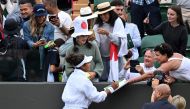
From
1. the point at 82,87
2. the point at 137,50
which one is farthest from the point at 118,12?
the point at 82,87

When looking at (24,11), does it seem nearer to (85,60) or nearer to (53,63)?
(53,63)

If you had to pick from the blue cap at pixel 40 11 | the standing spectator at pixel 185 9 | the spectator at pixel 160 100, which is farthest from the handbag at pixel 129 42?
the spectator at pixel 160 100

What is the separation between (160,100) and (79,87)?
1.43 metres

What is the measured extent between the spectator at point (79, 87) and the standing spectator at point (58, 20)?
1.31m

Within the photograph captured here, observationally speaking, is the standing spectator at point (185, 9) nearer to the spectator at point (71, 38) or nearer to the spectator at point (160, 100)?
the spectator at point (71, 38)

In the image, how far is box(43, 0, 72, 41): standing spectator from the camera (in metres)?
11.5

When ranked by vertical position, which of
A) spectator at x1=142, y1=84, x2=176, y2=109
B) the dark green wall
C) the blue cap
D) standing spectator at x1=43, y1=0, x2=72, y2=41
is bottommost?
the dark green wall

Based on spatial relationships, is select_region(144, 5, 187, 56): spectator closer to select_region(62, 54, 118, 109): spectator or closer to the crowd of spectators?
the crowd of spectators

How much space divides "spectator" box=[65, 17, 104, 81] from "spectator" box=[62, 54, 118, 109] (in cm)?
46

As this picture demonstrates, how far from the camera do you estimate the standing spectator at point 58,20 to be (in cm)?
1155

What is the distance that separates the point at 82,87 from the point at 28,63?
1238mm

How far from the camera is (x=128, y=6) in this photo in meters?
14.1

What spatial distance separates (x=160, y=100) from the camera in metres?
9.21

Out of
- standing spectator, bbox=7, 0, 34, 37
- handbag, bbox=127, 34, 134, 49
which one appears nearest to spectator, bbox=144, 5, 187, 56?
handbag, bbox=127, 34, 134, 49
